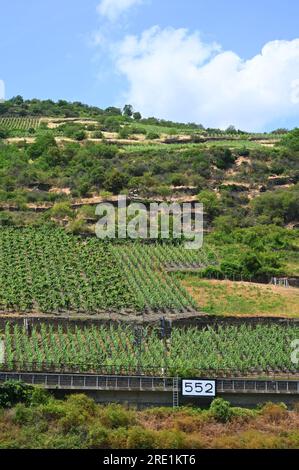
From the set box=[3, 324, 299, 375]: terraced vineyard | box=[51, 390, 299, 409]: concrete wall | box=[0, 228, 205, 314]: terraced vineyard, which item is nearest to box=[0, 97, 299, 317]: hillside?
box=[0, 228, 205, 314]: terraced vineyard

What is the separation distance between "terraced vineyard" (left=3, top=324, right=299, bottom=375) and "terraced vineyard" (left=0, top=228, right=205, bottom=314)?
10.3ft

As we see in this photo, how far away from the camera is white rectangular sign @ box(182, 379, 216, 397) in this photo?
123ft

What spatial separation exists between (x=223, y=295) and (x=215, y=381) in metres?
15.5

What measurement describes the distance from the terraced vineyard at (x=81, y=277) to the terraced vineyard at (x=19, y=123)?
57.7 m

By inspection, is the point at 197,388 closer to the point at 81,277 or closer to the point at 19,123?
the point at 81,277

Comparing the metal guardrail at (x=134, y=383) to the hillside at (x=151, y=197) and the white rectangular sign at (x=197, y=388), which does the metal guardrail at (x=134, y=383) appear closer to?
the white rectangular sign at (x=197, y=388)

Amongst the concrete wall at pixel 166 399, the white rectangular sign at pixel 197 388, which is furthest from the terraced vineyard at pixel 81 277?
the white rectangular sign at pixel 197 388

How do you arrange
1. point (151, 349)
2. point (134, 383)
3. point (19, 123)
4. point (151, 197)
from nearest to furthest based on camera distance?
point (134, 383) → point (151, 349) → point (151, 197) → point (19, 123)

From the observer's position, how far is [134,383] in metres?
38.1

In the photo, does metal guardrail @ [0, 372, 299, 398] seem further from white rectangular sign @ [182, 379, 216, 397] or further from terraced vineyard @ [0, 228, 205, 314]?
terraced vineyard @ [0, 228, 205, 314]

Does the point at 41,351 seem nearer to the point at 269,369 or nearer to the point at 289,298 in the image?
the point at 269,369

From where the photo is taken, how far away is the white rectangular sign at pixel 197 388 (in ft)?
123

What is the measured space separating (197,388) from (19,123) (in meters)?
91.8

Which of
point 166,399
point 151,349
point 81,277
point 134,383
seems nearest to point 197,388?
point 166,399
